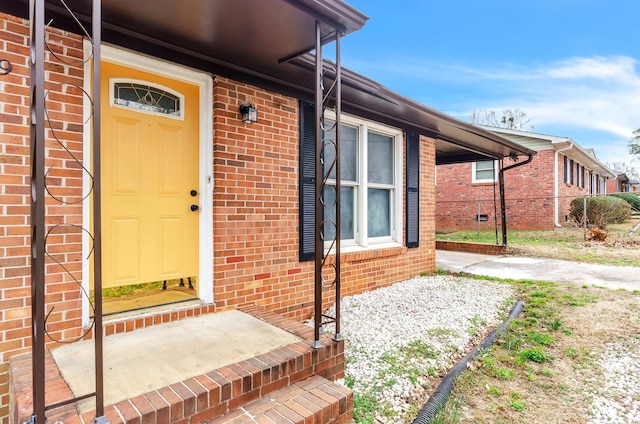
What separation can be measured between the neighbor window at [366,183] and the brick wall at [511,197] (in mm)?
8142

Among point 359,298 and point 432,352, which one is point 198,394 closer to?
point 432,352

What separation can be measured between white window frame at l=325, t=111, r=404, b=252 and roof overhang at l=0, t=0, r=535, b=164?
91 cm

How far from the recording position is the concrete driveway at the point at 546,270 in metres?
5.57

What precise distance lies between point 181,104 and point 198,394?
2453 millimetres

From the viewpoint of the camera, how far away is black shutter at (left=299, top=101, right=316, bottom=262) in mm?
3824

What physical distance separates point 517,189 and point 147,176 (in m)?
13.9

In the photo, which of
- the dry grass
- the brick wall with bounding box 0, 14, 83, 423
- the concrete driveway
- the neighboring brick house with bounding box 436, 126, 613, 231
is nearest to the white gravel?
the dry grass

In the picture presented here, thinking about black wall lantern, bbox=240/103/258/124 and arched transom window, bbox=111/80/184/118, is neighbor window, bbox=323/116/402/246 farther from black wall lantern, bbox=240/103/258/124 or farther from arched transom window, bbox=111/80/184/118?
arched transom window, bbox=111/80/184/118

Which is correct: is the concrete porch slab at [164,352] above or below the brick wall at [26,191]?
below

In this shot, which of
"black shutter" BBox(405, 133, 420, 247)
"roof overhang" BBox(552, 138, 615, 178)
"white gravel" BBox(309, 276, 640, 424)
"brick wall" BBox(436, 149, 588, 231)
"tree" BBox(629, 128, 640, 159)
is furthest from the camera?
"tree" BBox(629, 128, 640, 159)

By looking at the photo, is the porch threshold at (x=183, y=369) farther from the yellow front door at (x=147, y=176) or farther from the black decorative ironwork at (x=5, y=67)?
the black decorative ironwork at (x=5, y=67)

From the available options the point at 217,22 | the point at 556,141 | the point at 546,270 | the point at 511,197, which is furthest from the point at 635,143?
the point at 217,22

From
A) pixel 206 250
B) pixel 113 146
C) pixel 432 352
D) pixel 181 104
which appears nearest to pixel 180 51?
pixel 181 104

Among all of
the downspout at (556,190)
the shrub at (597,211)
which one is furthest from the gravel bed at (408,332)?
the downspout at (556,190)
